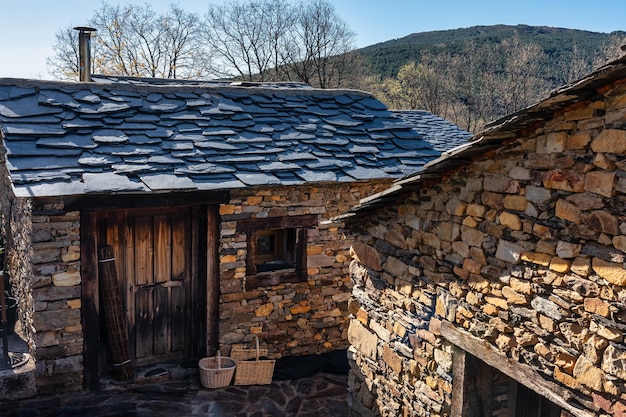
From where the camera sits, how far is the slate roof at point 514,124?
2.95m

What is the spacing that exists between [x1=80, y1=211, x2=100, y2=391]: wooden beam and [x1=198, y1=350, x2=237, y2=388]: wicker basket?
47.8 inches

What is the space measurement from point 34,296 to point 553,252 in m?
5.12

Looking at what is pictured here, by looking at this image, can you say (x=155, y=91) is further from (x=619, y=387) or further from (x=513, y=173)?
(x=619, y=387)

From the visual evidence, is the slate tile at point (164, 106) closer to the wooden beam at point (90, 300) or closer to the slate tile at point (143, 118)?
the slate tile at point (143, 118)

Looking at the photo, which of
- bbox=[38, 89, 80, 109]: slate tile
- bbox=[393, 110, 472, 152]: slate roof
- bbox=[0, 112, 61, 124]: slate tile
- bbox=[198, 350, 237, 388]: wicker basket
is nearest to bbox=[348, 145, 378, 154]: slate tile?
bbox=[393, 110, 472, 152]: slate roof

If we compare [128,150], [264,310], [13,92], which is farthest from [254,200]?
[13,92]

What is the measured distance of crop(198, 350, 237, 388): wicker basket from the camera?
22.0ft

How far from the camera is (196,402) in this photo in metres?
6.42

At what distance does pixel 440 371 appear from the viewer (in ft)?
14.7

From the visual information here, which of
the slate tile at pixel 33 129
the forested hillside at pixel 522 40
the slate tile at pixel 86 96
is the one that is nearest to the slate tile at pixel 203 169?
the slate tile at pixel 33 129

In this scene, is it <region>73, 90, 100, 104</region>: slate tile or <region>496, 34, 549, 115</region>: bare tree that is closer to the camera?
<region>73, 90, 100, 104</region>: slate tile

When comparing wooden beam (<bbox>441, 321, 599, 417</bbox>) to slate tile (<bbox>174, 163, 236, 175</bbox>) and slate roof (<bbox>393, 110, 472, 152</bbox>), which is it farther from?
slate roof (<bbox>393, 110, 472, 152</bbox>)

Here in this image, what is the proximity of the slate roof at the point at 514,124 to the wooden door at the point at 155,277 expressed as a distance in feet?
10.3

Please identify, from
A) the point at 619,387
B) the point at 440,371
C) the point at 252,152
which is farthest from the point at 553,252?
the point at 252,152
